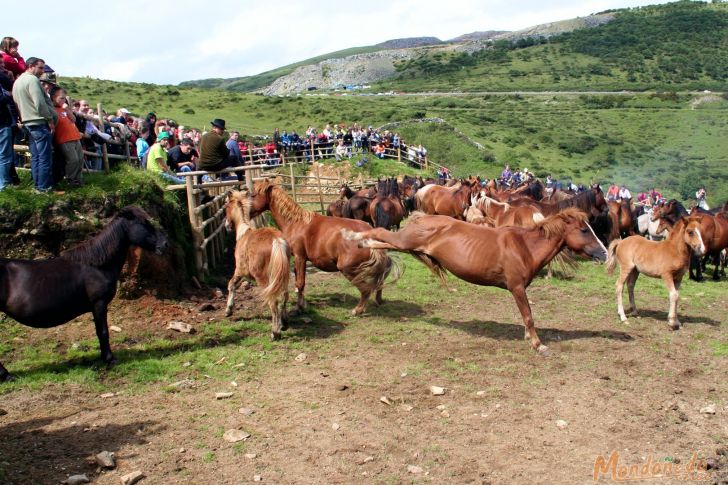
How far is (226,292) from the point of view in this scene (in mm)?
11820

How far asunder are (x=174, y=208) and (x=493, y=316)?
6.15 m

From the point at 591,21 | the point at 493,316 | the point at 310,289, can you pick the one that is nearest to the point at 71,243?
the point at 310,289

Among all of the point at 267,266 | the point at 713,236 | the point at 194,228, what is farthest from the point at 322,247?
the point at 713,236

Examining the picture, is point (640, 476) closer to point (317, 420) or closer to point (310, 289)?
point (317, 420)

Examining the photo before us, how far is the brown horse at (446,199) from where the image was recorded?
2173 centimetres

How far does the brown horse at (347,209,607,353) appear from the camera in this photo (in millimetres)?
9234

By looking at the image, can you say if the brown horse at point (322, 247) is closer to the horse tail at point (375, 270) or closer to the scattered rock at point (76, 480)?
the horse tail at point (375, 270)

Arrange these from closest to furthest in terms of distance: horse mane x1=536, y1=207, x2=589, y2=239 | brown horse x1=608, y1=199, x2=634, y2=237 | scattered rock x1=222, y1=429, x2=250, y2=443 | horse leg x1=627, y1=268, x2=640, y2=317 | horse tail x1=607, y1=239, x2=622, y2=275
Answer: scattered rock x1=222, y1=429, x2=250, y2=443, horse mane x1=536, y1=207, x2=589, y2=239, horse leg x1=627, y1=268, x2=640, y2=317, horse tail x1=607, y1=239, x2=622, y2=275, brown horse x1=608, y1=199, x2=634, y2=237

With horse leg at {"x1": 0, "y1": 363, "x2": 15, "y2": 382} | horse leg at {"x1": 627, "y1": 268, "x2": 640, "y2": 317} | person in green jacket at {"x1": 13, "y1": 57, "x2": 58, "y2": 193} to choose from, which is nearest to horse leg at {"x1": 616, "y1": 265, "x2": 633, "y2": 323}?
horse leg at {"x1": 627, "y1": 268, "x2": 640, "y2": 317}

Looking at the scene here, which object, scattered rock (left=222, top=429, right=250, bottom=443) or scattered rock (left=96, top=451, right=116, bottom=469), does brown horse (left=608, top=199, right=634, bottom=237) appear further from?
scattered rock (left=96, top=451, right=116, bottom=469)

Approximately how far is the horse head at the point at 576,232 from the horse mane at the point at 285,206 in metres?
4.05

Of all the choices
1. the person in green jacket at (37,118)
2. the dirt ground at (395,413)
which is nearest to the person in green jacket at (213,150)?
the person in green jacket at (37,118)

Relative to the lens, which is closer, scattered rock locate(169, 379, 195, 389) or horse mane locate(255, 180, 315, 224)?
scattered rock locate(169, 379, 195, 389)

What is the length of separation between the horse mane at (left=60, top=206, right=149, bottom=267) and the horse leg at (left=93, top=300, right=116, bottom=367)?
0.56 m
